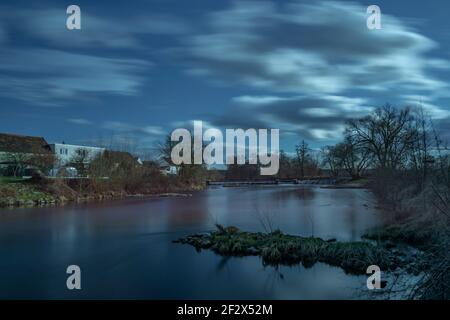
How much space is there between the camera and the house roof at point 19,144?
113ft

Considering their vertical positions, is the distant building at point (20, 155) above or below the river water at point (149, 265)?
above

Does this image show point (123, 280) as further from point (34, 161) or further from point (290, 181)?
point (290, 181)

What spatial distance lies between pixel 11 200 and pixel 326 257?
2030 cm

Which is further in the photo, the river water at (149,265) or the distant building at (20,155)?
the distant building at (20,155)

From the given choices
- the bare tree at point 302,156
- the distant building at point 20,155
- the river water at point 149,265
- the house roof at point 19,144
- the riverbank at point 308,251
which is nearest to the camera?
the river water at point 149,265

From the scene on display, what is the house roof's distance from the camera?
34409 mm

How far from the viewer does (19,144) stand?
3888 centimetres

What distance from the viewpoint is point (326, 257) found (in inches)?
368

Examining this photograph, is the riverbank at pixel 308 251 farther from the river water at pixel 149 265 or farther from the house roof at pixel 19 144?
the house roof at pixel 19 144

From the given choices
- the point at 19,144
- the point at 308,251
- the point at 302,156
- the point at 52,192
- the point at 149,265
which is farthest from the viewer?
the point at 302,156

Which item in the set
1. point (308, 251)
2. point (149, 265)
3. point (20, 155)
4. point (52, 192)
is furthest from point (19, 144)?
point (308, 251)

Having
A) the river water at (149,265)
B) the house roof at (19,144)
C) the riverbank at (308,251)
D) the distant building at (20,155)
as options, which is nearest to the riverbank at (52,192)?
the distant building at (20,155)

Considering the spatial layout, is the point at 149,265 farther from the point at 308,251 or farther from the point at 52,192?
the point at 52,192
